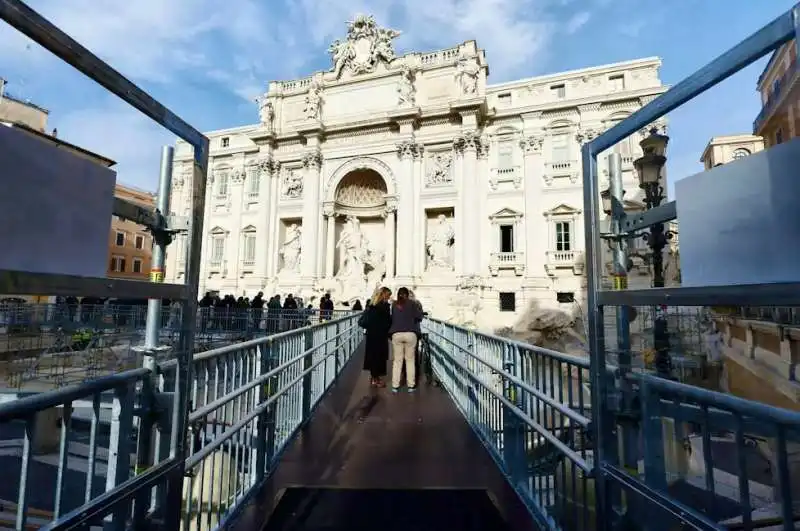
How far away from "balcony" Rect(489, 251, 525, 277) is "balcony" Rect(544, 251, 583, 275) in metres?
1.25

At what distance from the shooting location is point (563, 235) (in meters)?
19.9

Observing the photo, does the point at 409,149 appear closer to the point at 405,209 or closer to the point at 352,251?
the point at 405,209

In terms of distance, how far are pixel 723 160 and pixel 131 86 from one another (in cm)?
201

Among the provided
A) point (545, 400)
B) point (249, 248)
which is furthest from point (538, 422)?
point (249, 248)

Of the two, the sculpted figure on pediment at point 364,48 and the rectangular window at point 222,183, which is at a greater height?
the sculpted figure on pediment at point 364,48

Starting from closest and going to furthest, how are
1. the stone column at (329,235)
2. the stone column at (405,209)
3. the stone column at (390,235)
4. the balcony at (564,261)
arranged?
the balcony at (564,261) < the stone column at (405,209) < the stone column at (390,235) < the stone column at (329,235)

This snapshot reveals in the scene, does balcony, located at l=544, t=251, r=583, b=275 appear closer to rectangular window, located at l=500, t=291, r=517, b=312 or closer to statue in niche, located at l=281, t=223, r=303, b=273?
rectangular window, located at l=500, t=291, r=517, b=312

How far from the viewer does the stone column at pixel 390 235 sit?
21.7m

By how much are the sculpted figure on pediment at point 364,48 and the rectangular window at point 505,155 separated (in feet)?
28.1

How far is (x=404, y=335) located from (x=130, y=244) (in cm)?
468

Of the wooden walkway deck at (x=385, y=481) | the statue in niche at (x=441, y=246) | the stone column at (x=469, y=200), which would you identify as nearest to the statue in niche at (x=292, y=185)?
the statue in niche at (x=441, y=246)

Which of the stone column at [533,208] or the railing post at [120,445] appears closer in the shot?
the railing post at [120,445]

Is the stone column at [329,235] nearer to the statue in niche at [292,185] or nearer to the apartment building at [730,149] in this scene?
the statue in niche at [292,185]

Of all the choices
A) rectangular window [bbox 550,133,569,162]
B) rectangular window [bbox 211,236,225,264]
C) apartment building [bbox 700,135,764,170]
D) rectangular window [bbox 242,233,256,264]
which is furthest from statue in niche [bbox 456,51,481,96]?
apartment building [bbox 700,135,764,170]
